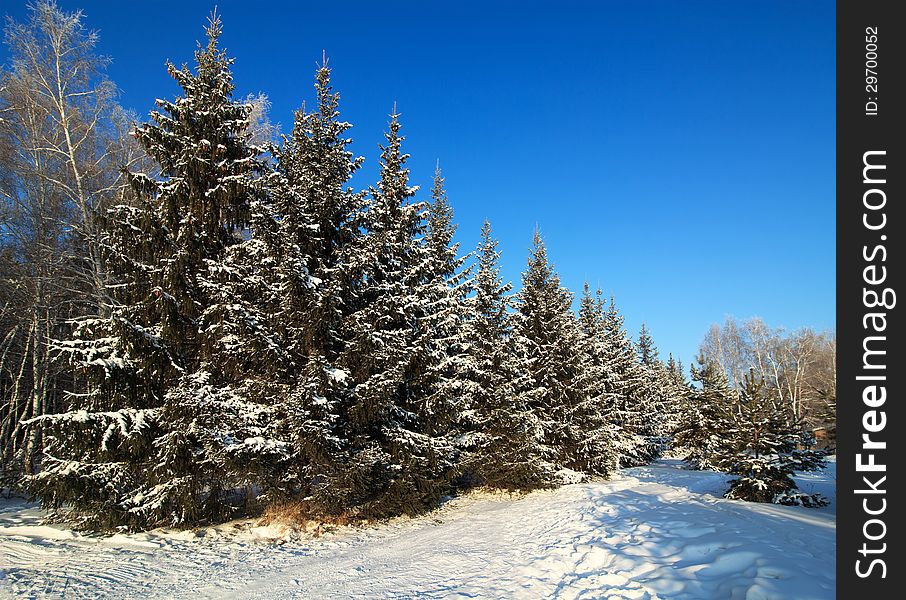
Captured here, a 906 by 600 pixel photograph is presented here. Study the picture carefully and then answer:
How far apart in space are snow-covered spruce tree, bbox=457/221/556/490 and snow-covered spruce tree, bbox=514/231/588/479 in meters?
0.93

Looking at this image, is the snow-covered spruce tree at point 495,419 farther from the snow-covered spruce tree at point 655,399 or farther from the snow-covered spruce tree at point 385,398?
the snow-covered spruce tree at point 655,399

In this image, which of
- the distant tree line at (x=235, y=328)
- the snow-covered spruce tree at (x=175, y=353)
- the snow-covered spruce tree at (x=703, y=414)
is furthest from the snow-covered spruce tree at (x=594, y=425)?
the snow-covered spruce tree at (x=175, y=353)

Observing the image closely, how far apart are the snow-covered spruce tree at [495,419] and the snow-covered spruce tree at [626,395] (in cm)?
612

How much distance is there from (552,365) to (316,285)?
35.6ft

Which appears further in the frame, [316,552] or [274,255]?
[274,255]

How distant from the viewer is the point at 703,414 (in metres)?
24.1

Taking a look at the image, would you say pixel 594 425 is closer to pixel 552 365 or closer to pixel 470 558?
pixel 552 365

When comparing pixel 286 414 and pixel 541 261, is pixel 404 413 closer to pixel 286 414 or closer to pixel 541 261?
pixel 286 414

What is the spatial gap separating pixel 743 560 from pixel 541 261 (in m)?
14.4

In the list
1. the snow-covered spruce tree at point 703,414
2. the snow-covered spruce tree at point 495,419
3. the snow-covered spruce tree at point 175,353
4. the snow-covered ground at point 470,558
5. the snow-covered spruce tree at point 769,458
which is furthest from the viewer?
the snow-covered spruce tree at point 703,414

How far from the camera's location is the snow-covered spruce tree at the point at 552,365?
55.0 ft

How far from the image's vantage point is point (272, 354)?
9.90 m

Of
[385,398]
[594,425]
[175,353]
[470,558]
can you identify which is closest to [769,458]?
[594,425]
